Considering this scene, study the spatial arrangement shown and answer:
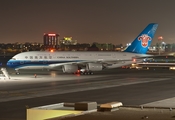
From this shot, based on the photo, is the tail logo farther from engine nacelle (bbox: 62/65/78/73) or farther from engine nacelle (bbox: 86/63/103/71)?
engine nacelle (bbox: 62/65/78/73)

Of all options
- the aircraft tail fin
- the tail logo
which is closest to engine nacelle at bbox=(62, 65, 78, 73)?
the aircraft tail fin

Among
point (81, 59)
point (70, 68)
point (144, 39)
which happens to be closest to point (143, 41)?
point (144, 39)

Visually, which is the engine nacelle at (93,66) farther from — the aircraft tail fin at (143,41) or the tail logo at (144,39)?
the tail logo at (144,39)

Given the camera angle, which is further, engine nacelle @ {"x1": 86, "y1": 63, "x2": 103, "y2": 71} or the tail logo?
the tail logo

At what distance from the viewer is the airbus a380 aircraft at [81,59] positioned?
57.0 meters

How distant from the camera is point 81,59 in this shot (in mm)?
60500

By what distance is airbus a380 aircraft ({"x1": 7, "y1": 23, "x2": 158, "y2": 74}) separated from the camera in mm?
57031

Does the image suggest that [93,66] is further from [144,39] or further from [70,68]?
[144,39]

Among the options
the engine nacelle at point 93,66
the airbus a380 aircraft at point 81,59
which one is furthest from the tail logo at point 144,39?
the engine nacelle at point 93,66

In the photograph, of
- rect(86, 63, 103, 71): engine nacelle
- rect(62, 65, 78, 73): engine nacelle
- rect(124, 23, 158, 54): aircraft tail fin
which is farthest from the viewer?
rect(124, 23, 158, 54): aircraft tail fin

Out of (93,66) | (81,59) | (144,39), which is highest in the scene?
(144,39)

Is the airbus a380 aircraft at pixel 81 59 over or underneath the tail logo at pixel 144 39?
underneath

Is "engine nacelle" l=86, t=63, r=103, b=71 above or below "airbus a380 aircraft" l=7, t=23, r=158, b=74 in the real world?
below

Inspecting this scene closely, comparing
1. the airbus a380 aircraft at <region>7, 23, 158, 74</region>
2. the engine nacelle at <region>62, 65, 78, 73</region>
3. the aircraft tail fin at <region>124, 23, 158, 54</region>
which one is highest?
the aircraft tail fin at <region>124, 23, 158, 54</region>
